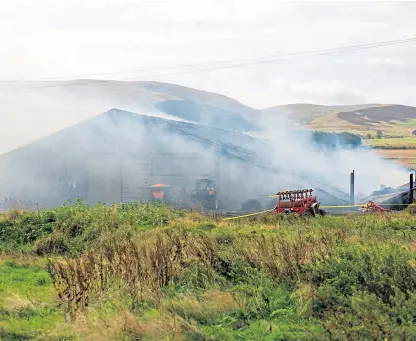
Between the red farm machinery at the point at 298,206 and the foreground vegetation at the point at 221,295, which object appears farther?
the red farm machinery at the point at 298,206

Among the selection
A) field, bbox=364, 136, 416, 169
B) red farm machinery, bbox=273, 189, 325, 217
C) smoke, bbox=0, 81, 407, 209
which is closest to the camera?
red farm machinery, bbox=273, 189, 325, 217

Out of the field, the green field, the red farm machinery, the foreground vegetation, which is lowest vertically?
the red farm machinery

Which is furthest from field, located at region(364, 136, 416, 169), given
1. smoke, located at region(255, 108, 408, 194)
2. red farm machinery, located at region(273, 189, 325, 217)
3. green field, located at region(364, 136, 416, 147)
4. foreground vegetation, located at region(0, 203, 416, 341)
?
foreground vegetation, located at region(0, 203, 416, 341)

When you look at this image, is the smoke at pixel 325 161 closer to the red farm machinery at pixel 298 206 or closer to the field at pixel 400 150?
the field at pixel 400 150

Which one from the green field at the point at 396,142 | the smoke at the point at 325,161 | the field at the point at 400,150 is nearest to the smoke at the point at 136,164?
the smoke at the point at 325,161

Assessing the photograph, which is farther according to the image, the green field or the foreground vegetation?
the green field

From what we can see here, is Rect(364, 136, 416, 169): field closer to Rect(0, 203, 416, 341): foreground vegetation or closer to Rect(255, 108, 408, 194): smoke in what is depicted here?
Rect(255, 108, 408, 194): smoke

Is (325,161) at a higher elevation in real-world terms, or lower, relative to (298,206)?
higher

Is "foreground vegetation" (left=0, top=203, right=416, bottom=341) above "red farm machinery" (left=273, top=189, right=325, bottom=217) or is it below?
above

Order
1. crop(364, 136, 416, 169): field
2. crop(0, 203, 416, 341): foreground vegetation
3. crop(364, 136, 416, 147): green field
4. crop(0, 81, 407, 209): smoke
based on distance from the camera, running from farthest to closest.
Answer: crop(364, 136, 416, 147): green field → crop(364, 136, 416, 169): field → crop(0, 81, 407, 209): smoke → crop(0, 203, 416, 341): foreground vegetation

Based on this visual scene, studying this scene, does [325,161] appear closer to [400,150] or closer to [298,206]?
[298,206]

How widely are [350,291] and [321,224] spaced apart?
42.4 ft

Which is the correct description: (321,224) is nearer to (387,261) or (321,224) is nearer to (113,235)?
(113,235)

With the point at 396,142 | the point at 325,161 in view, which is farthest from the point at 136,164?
the point at 396,142
